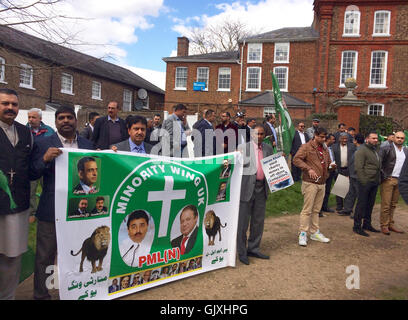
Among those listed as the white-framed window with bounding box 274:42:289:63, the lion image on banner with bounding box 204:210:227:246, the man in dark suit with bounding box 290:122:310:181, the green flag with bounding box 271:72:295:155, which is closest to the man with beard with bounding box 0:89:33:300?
the lion image on banner with bounding box 204:210:227:246

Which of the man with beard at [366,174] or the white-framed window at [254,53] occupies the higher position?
the white-framed window at [254,53]

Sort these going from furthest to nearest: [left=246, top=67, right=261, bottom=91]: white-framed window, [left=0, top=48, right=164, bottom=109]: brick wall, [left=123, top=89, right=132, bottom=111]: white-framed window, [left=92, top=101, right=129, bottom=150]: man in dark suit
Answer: [left=123, top=89, right=132, bottom=111]: white-framed window → [left=246, top=67, right=261, bottom=91]: white-framed window → [left=0, top=48, right=164, bottom=109]: brick wall → [left=92, top=101, right=129, bottom=150]: man in dark suit

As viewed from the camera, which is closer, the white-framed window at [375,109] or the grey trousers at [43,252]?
the grey trousers at [43,252]

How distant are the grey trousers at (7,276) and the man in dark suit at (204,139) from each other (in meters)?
4.94

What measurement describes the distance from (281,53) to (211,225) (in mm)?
26591

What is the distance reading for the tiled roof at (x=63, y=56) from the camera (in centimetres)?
573

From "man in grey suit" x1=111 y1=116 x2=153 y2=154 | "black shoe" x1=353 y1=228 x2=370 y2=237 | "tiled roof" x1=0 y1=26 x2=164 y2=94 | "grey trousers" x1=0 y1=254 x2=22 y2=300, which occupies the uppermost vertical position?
"tiled roof" x1=0 y1=26 x2=164 y2=94

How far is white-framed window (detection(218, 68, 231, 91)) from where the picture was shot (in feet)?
97.6

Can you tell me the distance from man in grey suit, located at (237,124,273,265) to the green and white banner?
28 cm

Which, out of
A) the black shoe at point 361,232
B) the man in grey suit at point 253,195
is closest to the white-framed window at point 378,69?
the black shoe at point 361,232

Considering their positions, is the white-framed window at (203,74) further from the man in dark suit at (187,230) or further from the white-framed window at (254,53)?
the man in dark suit at (187,230)

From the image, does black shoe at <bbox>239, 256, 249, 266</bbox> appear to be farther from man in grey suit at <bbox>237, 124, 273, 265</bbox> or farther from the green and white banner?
the green and white banner

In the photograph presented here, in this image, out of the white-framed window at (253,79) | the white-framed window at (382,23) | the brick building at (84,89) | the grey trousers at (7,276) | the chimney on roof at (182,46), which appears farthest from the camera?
the chimney on roof at (182,46)
